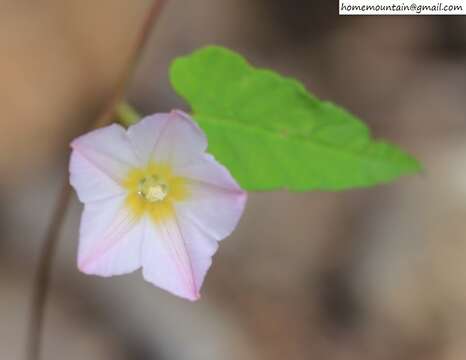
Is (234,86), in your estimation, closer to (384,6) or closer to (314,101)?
(314,101)

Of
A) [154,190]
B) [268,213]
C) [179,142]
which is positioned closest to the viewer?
[179,142]

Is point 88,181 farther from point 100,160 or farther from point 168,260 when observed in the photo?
point 168,260

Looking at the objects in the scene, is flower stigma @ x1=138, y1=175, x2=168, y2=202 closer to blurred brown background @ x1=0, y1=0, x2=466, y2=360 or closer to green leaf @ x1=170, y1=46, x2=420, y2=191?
green leaf @ x1=170, y1=46, x2=420, y2=191

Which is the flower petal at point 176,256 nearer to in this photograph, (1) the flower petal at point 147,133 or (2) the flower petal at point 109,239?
(2) the flower petal at point 109,239

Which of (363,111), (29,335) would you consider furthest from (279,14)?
(29,335)

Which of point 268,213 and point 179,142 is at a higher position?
point 179,142

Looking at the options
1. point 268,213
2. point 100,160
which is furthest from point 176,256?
point 268,213
